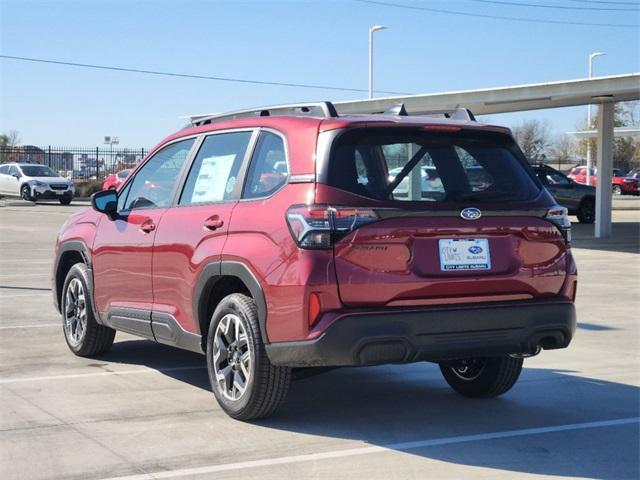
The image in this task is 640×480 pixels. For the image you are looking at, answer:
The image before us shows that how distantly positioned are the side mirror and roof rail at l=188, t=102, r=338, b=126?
3.03ft

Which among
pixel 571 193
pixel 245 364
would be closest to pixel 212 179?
pixel 245 364

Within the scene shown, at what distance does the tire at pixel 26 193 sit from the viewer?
39531 millimetres

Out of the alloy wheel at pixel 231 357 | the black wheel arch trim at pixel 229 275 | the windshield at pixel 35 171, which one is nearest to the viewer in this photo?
the black wheel arch trim at pixel 229 275

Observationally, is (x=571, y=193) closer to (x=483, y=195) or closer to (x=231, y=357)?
(x=483, y=195)

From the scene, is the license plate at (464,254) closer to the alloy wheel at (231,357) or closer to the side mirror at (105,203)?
the alloy wheel at (231,357)

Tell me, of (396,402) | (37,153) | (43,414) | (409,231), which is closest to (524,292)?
(409,231)

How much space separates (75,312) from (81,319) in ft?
0.58

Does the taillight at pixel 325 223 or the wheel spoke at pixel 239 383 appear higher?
the taillight at pixel 325 223

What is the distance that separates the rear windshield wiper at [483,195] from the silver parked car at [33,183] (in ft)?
114

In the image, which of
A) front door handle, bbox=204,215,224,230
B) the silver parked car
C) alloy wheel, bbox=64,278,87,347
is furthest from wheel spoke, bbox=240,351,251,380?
the silver parked car

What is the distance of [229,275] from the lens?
616 cm

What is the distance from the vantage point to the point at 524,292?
599 cm

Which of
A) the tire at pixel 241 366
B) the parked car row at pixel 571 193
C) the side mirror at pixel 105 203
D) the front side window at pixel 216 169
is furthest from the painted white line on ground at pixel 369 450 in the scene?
the parked car row at pixel 571 193

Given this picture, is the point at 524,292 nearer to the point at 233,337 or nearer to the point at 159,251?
the point at 233,337
